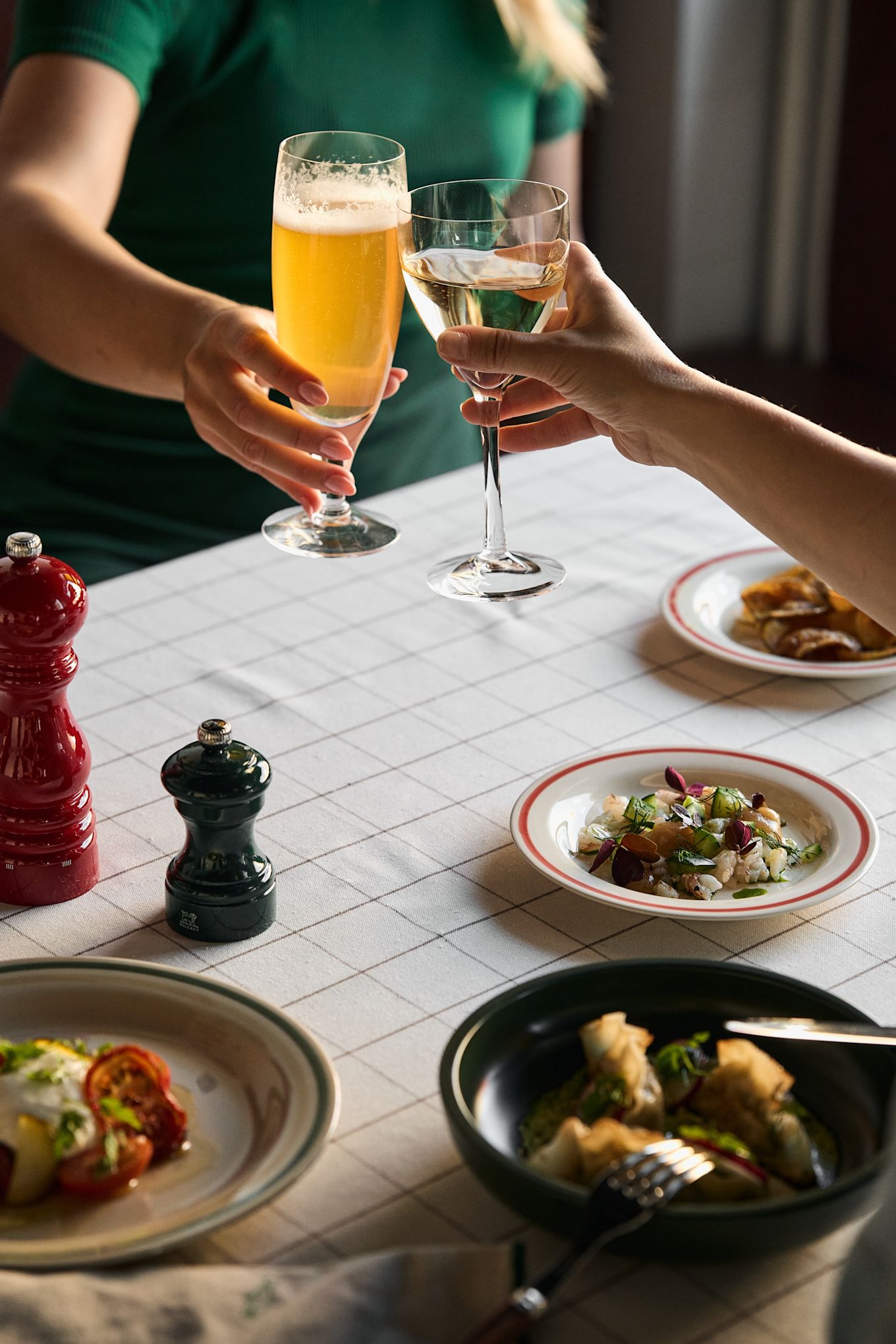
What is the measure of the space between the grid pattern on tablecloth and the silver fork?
65mm

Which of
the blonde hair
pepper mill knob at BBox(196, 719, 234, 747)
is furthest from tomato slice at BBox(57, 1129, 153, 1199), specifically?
the blonde hair

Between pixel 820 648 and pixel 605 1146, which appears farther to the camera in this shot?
pixel 820 648

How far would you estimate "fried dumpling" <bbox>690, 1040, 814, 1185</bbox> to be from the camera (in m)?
0.79

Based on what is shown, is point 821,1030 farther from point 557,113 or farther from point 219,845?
point 557,113

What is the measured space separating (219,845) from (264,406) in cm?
46

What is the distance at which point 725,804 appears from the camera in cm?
Answer: 115

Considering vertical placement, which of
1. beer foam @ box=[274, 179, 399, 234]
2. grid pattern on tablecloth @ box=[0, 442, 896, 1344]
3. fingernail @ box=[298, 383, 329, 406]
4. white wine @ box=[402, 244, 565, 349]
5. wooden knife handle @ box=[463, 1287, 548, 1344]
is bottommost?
grid pattern on tablecloth @ box=[0, 442, 896, 1344]

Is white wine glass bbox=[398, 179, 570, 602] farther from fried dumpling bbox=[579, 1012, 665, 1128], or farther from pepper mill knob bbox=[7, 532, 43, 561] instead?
fried dumpling bbox=[579, 1012, 665, 1128]

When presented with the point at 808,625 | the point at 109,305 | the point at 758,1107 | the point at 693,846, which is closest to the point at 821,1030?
the point at 758,1107

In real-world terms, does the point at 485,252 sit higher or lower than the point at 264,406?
higher

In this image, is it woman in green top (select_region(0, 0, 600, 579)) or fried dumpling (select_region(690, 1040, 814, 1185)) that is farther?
woman in green top (select_region(0, 0, 600, 579))

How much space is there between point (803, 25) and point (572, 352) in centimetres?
429


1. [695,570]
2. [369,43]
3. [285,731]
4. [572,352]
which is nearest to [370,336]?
[572,352]

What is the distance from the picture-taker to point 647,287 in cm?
523
